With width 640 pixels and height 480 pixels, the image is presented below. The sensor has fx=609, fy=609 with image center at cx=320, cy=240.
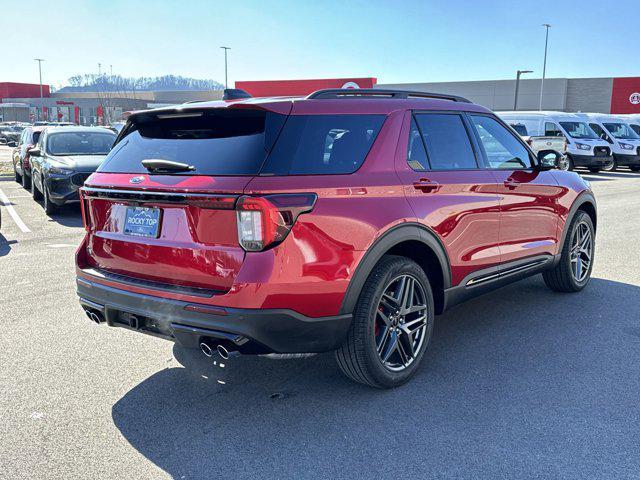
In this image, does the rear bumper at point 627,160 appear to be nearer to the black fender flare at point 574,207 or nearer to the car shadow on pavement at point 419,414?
the black fender flare at point 574,207

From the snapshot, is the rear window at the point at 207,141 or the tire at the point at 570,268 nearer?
the rear window at the point at 207,141

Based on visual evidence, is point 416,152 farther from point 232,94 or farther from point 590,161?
point 590,161

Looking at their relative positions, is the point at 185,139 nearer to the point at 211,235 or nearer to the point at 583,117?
the point at 211,235

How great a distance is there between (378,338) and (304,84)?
46969 millimetres

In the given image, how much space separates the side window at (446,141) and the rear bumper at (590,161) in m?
19.5

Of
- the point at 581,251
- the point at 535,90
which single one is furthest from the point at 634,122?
the point at 581,251

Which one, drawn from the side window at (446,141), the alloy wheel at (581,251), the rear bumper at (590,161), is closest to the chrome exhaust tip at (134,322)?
the side window at (446,141)

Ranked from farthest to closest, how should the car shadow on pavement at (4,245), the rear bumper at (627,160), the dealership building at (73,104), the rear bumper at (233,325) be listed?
the dealership building at (73,104) → the rear bumper at (627,160) → the car shadow on pavement at (4,245) → the rear bumper at (233,325)

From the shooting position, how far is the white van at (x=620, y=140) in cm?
2341

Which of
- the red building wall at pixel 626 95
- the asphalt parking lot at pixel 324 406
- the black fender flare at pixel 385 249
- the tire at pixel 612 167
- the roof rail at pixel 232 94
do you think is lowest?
the asphalt parking lot at pixel 324 406

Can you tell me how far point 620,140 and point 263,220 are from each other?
24134 millimetres

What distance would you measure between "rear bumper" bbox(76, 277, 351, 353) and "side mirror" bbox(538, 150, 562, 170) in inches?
114

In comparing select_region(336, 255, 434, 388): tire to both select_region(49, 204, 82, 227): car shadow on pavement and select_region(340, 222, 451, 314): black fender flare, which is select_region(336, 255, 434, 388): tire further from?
select_region(49, 204, 82, 227): car shadow on pavement

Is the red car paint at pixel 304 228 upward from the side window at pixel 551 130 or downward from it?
downward
